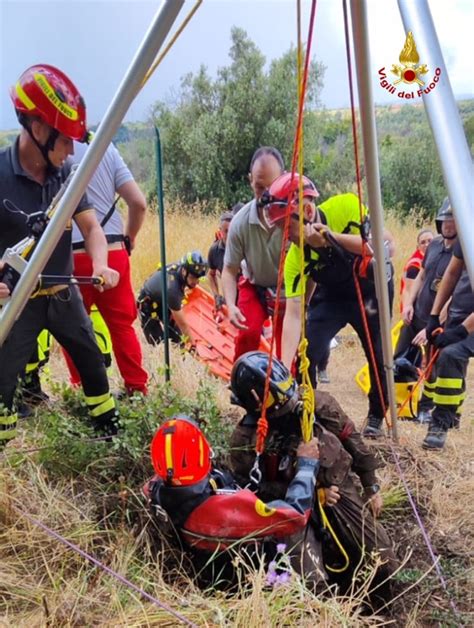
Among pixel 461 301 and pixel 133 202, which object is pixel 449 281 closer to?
pixel 461 301

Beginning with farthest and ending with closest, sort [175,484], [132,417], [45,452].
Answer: [132,417] → [45,452] → [175,484]

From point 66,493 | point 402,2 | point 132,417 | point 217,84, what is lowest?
point 66,493

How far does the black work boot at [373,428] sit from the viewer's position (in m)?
3.92

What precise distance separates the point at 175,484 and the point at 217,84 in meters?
15.1

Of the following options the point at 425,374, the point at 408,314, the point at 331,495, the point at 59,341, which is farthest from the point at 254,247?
the point at 331,495

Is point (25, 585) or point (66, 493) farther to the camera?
point (66, 493)

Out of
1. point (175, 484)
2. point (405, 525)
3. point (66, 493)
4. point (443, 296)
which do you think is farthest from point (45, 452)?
point (443, 296)

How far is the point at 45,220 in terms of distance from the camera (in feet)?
8.34

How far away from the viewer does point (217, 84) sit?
15516mm

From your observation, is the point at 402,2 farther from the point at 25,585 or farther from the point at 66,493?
the point at 66,493

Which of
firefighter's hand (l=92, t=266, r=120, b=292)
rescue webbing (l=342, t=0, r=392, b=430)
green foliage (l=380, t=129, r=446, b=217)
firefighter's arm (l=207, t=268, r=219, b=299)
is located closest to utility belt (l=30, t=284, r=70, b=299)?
firefighter's hand (l=92, t=266, r=120, b=292)

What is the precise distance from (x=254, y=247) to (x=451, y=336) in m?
1.53

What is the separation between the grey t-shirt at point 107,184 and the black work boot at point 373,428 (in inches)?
84.5

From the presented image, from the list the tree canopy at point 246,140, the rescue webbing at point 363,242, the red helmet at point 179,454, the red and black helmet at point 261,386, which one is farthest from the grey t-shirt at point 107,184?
the tree canopy at point 246,140
